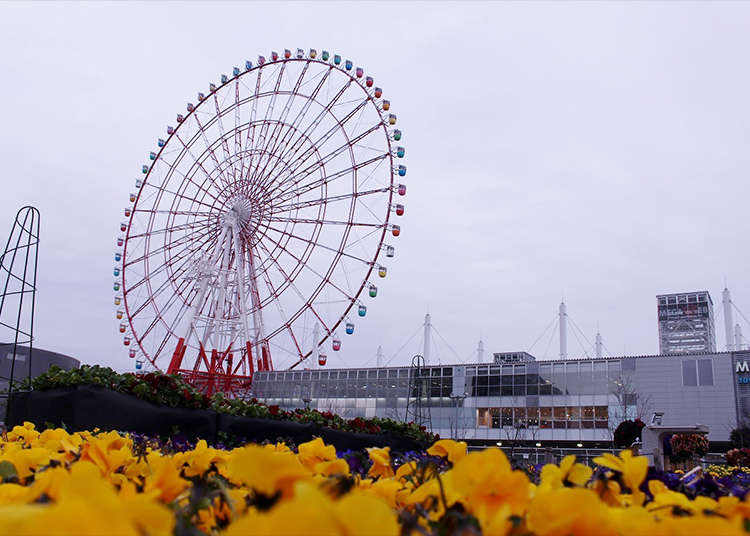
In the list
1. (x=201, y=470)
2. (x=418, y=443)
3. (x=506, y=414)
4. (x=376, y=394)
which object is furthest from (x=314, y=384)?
(x=201, y=470)

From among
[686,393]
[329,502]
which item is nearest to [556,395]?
[686,393]

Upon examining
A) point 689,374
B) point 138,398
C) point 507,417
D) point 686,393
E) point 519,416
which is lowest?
point 507,417

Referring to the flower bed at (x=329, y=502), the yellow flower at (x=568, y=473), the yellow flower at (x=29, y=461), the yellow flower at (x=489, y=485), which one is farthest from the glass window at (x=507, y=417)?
the yellow flower at (x=489, y=485)

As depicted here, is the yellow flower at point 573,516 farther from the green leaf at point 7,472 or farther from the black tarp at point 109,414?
the black tarp at point 109,414

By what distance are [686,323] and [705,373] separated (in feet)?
225

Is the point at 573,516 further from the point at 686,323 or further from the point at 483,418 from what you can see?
the point at 686,323

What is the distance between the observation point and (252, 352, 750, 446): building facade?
150 feet

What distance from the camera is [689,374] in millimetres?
48500

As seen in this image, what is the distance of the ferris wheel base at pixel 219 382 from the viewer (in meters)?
29.7

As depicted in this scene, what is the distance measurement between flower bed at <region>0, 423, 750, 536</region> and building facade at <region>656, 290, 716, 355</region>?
11903cm

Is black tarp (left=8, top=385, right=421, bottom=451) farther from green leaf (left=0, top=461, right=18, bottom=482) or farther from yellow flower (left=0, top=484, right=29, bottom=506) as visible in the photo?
yellow flower (left=0, top=484, right=29, bottom=506)

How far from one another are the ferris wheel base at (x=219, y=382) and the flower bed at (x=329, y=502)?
28.8m

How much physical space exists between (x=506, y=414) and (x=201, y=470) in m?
48.4

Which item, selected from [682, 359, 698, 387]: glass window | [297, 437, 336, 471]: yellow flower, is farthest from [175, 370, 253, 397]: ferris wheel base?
[682, 359, 698, 387]: glass window
